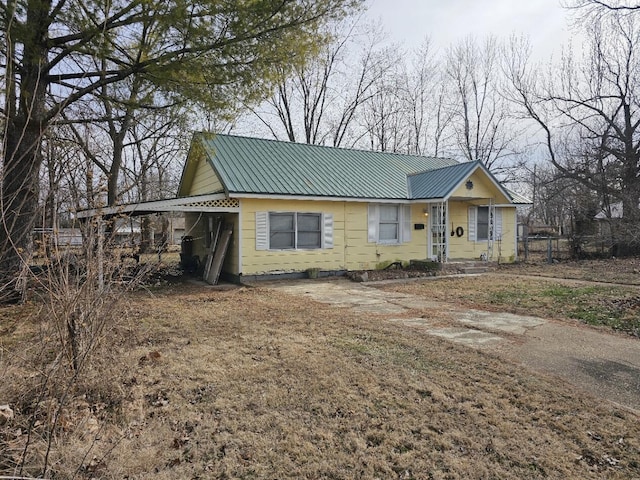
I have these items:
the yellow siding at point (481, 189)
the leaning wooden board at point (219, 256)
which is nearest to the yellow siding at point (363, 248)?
the yellow siding at point (481, 189)

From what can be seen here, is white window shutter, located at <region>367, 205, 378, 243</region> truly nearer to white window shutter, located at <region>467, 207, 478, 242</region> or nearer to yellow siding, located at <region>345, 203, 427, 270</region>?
yellow siding, located at <region>345, 203, 427, 270</region>

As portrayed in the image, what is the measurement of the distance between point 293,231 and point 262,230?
1.08m

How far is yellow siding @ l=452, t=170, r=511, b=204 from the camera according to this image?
14305mm

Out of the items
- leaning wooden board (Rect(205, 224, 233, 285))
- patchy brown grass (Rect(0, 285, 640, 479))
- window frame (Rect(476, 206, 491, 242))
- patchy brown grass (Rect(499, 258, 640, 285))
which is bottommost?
patchy brown grass (Rect(0, 285, 640, 479))

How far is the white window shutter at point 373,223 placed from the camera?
13797 millimetres

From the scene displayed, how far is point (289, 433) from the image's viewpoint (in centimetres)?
312

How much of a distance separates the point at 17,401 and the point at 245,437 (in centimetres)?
188

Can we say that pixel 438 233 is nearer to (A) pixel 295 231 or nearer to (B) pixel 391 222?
(B) pixel 391 222

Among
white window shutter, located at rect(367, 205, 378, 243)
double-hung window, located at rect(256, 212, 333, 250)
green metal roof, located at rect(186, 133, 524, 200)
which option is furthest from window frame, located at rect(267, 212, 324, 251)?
white window shutter, located at rect(367, 205, 378, 243)

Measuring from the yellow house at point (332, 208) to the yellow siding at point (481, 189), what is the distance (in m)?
0.04

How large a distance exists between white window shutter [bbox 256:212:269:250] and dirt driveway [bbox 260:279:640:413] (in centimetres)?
334

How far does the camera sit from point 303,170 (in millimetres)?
13578

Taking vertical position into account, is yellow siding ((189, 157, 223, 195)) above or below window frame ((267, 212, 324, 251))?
above

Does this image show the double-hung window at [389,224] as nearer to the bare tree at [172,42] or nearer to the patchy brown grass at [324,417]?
the bare tree at [172,42]
